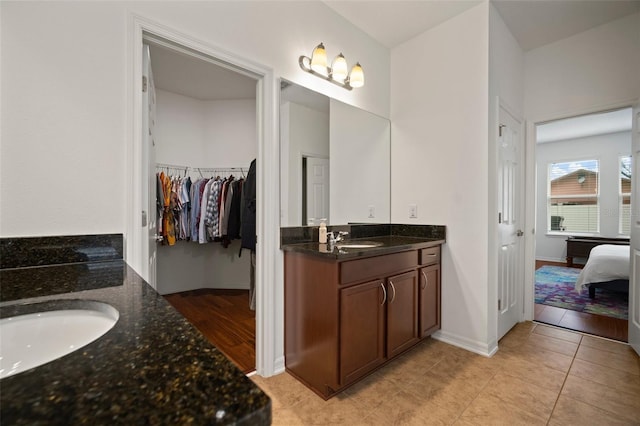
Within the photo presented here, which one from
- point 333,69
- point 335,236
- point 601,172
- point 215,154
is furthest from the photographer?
point 601,172

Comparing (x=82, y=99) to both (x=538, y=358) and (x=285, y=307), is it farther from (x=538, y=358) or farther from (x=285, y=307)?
(x=538, y=358)

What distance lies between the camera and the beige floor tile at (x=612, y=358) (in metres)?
2.02

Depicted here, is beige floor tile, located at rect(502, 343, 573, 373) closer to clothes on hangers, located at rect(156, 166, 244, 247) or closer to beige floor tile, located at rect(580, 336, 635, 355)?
beige floor tile, located at rect(580, 336, 635, 355)

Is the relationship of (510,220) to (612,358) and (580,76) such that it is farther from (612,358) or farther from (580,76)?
(580,76)

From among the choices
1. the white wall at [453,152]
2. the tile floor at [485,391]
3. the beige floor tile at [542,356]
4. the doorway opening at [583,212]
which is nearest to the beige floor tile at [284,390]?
the tile floor at [485,391]

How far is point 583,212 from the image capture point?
5801 mm

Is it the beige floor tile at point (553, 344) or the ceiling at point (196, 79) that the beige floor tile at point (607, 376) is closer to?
the beige floor tile at point (553, 344)

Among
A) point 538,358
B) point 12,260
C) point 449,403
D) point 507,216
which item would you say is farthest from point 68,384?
point 507,216

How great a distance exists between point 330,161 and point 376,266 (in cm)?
103

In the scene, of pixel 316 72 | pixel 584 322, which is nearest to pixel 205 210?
pixel 316 72

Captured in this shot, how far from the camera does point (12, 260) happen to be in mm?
1087

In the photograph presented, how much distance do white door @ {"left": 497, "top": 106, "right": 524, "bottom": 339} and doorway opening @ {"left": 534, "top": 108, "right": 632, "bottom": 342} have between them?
0.81 meters

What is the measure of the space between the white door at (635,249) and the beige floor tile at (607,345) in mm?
52

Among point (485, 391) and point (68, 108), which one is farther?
point (485, 391)
